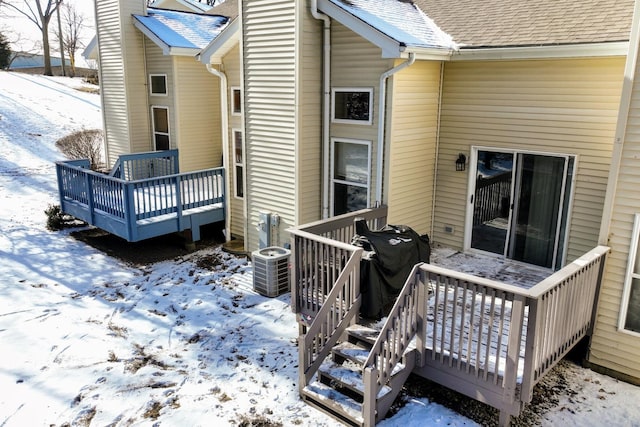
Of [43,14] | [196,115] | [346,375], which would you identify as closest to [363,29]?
[346,375]

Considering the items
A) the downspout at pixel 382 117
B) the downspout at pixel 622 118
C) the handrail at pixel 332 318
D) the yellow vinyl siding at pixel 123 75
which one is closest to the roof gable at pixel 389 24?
the downspout at pixel 382 117

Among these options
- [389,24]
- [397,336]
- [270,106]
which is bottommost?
[397,336]

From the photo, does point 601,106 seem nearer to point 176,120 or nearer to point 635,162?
point 635,162

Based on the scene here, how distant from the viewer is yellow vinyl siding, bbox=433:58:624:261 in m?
7.09

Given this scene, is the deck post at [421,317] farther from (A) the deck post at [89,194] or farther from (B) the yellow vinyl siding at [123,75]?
(B) the yellow vinyl siding at [123,75]

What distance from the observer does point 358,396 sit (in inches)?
226

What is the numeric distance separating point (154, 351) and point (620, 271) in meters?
5.88

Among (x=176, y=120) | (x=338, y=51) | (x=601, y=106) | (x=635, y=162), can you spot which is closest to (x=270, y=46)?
(x=338, y=51)

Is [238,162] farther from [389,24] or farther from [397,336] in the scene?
[397,336]

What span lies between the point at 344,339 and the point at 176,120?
815 cm

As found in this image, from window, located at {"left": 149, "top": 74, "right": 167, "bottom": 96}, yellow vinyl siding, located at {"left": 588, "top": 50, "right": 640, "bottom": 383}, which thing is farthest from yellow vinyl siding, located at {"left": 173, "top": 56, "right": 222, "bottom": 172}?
yellow vinyl siding, located at {"left": 588, "top": 50, "right": 640, "bottom": 383}

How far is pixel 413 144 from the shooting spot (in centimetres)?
839

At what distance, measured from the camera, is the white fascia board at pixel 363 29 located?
720 cm

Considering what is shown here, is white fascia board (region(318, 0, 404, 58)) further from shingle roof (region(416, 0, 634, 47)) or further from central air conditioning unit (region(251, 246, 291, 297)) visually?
central air conditioning unit (region(251, 246, 291, 297))
